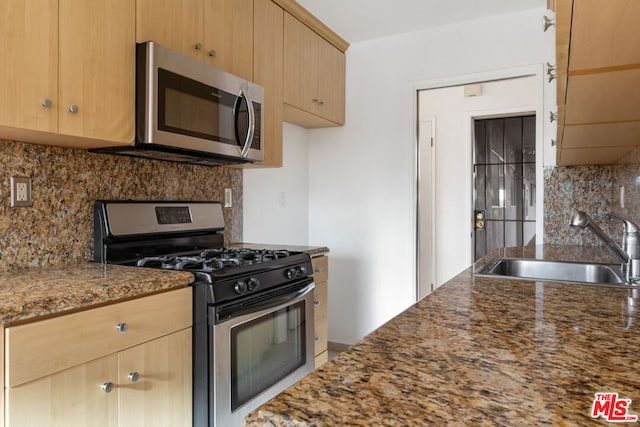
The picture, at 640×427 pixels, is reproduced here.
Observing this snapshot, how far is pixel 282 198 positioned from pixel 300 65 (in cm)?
95

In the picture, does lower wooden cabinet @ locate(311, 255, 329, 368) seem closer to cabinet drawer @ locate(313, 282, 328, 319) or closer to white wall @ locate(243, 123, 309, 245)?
cabinet drawer @ locate(313, 282, 328, 319)

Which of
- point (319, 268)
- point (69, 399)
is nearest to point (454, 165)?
point (319, 268)

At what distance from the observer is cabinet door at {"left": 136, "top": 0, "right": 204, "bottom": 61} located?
172 centimetres

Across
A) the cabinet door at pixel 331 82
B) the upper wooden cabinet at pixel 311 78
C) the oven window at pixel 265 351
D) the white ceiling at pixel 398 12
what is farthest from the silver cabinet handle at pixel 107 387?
the white ceiling at pixel 398 12

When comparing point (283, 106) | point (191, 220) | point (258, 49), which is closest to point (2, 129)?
point (191, 220)

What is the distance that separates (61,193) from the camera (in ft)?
5.76

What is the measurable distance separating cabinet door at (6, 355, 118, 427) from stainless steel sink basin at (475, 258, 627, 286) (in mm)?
1303

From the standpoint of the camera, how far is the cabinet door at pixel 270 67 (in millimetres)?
2400

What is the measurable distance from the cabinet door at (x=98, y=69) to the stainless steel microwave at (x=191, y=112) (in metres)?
0.06

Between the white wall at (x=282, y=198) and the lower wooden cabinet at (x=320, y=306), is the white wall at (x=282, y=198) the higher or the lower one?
the higher one

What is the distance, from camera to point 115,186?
1972 mm

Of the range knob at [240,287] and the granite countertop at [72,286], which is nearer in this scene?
the granite countertop at [72,286]

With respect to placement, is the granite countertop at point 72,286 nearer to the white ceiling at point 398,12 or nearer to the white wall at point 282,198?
the white wall at point 282,198

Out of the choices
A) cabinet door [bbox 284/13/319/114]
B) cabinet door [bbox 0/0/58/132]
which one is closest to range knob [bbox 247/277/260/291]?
cabinet door [bbox 0/0/58/132]
